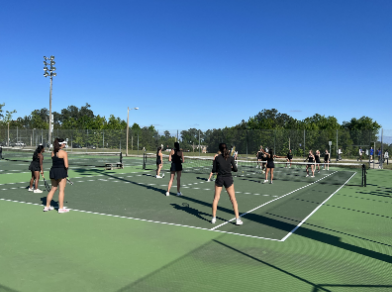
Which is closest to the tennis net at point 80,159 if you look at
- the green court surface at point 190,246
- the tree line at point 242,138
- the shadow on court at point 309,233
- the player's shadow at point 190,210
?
the tree line at point 242,138

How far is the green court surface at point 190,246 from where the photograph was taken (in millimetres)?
4590

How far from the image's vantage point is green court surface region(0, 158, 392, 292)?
15.1ft

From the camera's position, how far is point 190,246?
608 centimetres

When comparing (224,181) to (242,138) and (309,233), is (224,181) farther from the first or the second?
(242,138)

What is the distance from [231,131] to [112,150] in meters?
18.2

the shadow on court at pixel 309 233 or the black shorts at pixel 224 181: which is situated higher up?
the black shorts at pixel 224 181

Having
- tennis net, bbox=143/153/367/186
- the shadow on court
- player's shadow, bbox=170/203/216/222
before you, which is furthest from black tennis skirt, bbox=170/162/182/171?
tennis net, bbox=143/153/367/186

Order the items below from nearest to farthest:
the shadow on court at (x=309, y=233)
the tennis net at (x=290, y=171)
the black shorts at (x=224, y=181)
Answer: the shadow on court at (x=309, y=233), the black shorts at (x=224, y=181), the tennis net at (x=290, y=171)

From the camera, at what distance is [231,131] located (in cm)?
4059

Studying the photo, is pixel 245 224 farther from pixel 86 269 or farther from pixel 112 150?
pixel 112 150

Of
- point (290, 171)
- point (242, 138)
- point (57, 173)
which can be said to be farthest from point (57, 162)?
point (242, 138)

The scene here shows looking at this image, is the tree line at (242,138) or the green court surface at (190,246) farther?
the tree line at (242,138)

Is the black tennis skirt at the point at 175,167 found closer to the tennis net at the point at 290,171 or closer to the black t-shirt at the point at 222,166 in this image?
the black t-shirt at the point at 222,166

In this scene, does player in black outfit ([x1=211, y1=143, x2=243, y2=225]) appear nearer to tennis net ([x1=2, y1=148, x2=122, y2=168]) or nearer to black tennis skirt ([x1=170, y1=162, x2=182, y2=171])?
black tennis skirt ([x1=170, y1=162, x2=182, y2=171])
